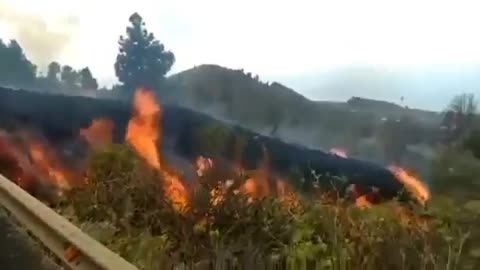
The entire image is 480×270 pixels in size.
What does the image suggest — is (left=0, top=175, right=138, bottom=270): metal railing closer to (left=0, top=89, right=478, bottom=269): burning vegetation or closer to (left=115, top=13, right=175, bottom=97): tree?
(left=0, top=89, right=478, bottom=269): burning vegetation

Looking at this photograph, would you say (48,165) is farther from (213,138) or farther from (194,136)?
(213,138)

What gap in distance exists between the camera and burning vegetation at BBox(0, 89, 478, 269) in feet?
23.7

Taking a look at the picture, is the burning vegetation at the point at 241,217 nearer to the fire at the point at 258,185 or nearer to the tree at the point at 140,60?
the fire at the point at 258,185

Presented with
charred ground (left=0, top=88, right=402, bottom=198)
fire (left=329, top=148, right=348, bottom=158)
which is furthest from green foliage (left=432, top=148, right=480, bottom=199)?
fire (left=329, top=148, right=348, bottom=158)

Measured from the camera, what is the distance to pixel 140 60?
1638cm

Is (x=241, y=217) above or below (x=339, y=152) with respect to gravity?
below

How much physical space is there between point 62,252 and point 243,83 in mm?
9511

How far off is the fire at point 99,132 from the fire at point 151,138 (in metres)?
0.35

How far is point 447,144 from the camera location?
256 inches

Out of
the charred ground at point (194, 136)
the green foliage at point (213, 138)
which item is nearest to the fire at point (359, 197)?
the charred ground at point (194, 136)

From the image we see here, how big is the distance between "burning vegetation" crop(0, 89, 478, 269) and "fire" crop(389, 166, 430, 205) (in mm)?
27

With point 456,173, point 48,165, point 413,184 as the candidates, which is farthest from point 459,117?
point 48,165

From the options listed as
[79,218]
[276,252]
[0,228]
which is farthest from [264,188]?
[0,228]

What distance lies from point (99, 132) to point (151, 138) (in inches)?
→ 51.3
